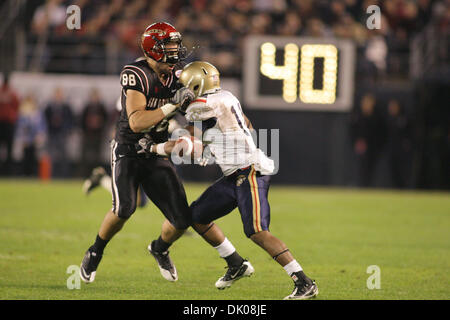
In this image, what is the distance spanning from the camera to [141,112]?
5.41 meters

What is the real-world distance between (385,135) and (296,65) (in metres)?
2.81

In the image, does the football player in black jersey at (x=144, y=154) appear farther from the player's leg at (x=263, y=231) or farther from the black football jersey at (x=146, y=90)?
the player's leg at (x=263, y=231)

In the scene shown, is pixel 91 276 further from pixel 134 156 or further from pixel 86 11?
pixel 86 11

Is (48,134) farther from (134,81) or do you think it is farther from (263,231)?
(263,231)

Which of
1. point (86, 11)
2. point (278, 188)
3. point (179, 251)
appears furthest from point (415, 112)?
point (179, 251)

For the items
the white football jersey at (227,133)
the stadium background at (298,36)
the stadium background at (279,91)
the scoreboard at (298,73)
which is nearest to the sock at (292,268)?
the white football jersey at (227,133)

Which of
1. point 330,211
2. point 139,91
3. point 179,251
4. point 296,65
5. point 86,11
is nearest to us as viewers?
point 139,91

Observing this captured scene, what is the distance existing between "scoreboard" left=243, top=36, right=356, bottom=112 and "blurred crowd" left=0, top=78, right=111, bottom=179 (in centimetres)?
325

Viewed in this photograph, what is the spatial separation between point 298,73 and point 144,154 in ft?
25.3

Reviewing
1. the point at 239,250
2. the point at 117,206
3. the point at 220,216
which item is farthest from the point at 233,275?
the point at 239,250

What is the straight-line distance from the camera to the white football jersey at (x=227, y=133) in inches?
209

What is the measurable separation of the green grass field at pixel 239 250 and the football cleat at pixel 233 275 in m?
0.08

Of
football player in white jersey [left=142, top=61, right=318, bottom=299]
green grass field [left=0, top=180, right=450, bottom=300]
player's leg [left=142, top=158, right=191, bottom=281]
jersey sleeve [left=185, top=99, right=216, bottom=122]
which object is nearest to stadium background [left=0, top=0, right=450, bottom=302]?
green grass field [left=0, top=180, right=450, bottom=300]
